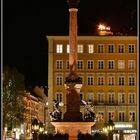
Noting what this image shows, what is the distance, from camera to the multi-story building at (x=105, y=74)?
99375mm

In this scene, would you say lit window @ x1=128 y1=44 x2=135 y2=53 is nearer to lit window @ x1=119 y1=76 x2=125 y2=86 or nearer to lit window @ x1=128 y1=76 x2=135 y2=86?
lit window @ x1=128 y1=76 x2=135 y2=86

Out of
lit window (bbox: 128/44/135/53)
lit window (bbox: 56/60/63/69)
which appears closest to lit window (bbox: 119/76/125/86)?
lit window (bbox: 128/44/135/53)

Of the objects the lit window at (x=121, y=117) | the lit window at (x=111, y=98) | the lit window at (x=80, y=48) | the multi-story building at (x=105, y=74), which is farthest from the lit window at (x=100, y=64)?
the lit window at (x=121, y=117)

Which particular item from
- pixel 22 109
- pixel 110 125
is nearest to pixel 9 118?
pixel 22 109

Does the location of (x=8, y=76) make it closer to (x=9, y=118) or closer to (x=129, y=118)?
(x=9, y=118)

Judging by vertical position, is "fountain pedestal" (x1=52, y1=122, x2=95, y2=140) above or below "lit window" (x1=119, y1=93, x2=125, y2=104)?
below

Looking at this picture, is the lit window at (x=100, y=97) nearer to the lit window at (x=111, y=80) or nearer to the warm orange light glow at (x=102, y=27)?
the lit window at (x=111, y=80)

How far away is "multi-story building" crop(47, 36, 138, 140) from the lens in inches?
3912

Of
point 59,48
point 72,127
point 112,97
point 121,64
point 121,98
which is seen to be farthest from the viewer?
point 121,64

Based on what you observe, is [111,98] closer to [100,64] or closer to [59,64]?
[100,64]

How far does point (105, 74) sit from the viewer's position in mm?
100500

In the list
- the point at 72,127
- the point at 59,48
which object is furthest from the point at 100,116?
the point at 72,127

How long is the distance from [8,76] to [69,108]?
65.2 feet

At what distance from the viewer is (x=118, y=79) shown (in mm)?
100938
